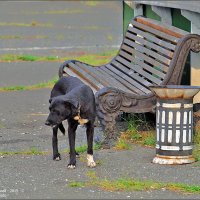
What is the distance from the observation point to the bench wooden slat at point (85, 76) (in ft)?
33.3

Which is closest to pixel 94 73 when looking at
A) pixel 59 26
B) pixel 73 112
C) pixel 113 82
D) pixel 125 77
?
pixel 125 77

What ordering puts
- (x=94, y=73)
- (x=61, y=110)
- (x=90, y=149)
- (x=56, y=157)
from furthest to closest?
(x=94, y=73) → (x=56, y=157) → (x=90, y=149) → (x=61, y=110)

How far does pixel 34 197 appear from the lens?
7402 millimetres

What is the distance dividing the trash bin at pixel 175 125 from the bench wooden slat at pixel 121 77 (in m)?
0.99

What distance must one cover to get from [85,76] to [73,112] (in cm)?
253

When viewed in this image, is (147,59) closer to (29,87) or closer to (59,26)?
(29,87)

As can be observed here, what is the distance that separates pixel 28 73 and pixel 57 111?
27.1 ft

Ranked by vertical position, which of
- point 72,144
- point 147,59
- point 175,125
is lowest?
point 72,144

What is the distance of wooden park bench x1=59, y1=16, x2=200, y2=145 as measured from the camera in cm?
930

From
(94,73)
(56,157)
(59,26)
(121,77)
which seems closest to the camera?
(56,157)

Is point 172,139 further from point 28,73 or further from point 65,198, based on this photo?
point 28,73

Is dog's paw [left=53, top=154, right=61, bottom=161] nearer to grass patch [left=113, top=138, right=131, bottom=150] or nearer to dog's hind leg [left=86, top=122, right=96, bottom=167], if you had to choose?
dog's hind leg [left=86, top=122, right=96, bottom=167]

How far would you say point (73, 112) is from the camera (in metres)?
8.28

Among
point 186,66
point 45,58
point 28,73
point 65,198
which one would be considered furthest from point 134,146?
point 45,58
